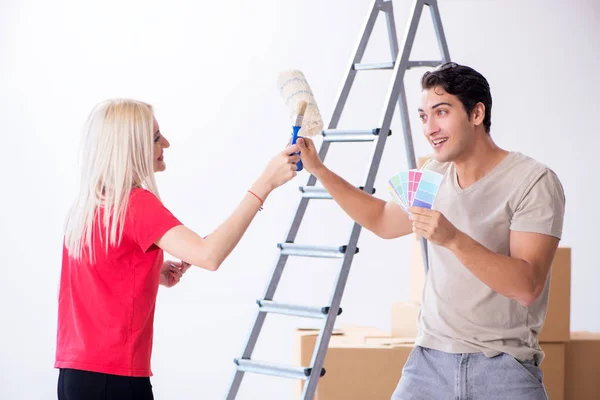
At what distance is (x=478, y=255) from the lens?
7.08 feet

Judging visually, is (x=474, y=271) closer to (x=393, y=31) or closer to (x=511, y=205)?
(x=511, y=205)

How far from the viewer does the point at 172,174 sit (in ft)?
16.9

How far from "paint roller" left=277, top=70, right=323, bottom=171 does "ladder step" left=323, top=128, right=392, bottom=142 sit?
510 millimetres

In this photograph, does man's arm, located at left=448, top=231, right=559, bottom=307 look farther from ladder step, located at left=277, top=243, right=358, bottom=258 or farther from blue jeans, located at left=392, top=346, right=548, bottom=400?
ladder step, located at left=277, top=243, right=358, bottom=258

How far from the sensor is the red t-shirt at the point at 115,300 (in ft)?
7.08

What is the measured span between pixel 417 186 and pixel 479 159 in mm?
361

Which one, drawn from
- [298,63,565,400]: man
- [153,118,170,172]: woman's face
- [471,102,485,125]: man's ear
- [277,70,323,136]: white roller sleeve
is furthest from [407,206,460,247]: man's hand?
[153,118,170,172]: woman's face

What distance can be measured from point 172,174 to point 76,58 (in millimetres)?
972

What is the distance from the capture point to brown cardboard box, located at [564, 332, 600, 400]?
392 centimetres

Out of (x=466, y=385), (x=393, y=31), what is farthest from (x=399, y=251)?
(x=466, y=385)

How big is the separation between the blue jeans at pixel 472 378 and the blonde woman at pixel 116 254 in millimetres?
734

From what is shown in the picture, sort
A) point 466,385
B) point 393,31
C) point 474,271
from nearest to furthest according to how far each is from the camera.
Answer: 1. point 474,271
2. point 466,385
3. point 393,31

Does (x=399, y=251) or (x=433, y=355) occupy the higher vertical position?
(x=399, y=251)

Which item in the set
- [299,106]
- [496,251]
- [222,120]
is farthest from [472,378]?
[222,120]
